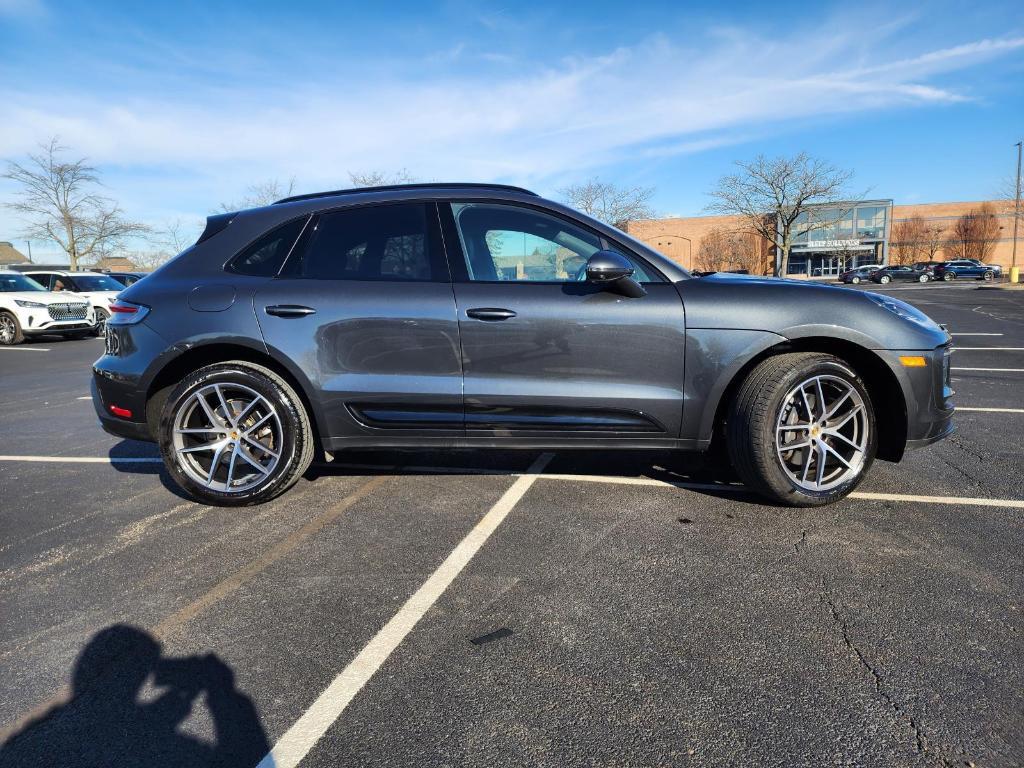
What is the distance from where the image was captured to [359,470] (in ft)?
Result: 14.3

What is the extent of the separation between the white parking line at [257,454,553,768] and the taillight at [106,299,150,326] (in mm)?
2290

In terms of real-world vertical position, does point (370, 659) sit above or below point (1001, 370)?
above

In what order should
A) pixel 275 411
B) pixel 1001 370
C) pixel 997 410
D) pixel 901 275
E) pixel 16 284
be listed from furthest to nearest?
pixel 901 275, pixel 16 284, pixel 1001 370, pixel 997 410, pixel 275 411

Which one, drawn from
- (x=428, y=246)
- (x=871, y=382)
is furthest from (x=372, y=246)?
(x=871, y=382)

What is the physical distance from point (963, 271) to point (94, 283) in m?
54.0

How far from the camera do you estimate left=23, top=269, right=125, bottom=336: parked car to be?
1659cm

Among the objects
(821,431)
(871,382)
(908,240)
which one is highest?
(908,240)

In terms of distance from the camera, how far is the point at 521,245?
3625mm

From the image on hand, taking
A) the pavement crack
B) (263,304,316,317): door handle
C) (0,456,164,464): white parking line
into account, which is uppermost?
(263,304,316,317): door handle

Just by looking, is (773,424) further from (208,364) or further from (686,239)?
(686,239)

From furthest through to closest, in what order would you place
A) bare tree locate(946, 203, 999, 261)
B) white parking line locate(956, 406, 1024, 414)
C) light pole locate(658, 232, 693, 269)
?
1. light pole locate(658, 232, 693, 269)
2. bare tree locate(946, 203, 999, 261)
3. white parking line locate(956, 406, 1024, 414)

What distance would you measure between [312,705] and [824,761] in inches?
56.9

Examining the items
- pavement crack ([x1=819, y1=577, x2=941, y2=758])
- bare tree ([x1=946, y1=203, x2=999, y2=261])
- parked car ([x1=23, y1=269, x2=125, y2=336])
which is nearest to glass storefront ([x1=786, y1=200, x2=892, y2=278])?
bare tree ([x1=946, y1=203, x2=999, y2=261])

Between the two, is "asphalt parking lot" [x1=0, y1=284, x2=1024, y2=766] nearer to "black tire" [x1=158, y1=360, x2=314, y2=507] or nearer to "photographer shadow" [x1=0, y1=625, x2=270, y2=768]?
"photographer shadow" [x1=0, y1=625, x2=270, y2=768]
